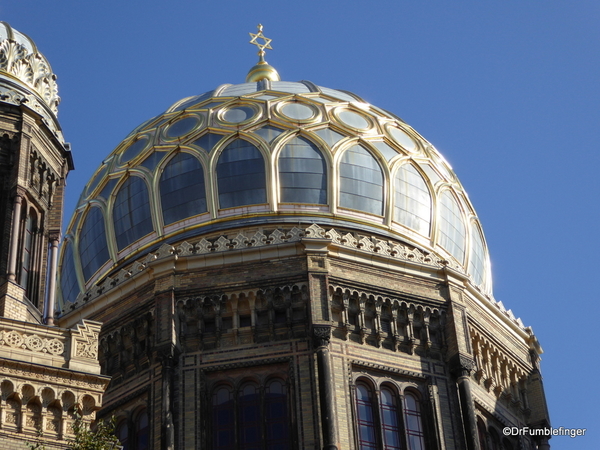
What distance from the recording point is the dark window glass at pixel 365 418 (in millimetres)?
34400

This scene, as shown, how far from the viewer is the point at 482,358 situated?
3794cm

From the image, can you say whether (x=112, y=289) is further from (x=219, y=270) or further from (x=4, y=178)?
(x=4, y=178)

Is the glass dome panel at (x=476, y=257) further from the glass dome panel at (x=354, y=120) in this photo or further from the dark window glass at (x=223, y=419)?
the dark window glass at (x=223, y=419)

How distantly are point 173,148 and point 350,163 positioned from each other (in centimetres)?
462

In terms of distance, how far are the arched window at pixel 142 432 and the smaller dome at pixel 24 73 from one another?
7.62 meters

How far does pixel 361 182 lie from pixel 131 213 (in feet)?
19.4

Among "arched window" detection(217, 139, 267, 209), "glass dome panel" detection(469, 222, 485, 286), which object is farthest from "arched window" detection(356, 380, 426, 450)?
"arched window" detection(217, 139, 267, 209)

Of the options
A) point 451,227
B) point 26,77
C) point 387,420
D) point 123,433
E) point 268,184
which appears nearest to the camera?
point 26,77

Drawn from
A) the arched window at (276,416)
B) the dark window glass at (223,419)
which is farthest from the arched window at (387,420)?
the dark window glass at (223,419)

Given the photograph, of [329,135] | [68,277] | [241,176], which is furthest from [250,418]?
[329,135]

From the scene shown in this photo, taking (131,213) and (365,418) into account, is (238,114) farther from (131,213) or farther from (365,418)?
(365,418)

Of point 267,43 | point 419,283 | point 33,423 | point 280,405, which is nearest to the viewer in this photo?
point 33,423

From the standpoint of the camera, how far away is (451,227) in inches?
1576

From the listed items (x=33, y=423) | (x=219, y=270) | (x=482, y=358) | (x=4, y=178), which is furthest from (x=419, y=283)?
(x=33, y=423)
